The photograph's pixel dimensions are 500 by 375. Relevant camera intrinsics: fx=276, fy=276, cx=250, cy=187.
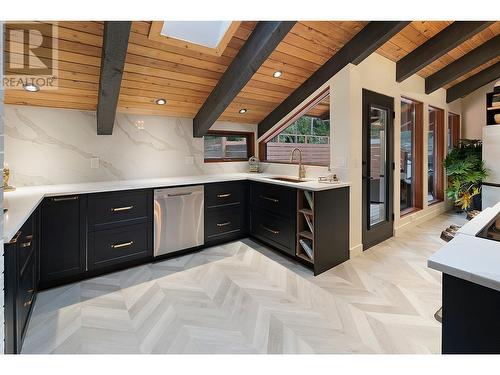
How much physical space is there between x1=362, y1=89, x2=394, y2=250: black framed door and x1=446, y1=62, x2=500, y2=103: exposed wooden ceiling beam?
8.81 ft

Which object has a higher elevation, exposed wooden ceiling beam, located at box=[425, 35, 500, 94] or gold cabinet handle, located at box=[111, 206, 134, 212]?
exposed wooden ceiling beam, located at box=[425, 35, 500, 94]

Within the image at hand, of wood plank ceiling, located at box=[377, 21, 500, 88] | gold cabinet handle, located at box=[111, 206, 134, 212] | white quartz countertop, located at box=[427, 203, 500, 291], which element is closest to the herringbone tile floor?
gold cabinet handle, located at box=[111, 206, 134, 212]

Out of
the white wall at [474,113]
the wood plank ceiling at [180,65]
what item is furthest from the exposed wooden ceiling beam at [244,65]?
the white wall at [474,113]

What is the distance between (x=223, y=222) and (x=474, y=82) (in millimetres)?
5255

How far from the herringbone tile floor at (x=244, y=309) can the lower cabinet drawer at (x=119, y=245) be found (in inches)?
6.4

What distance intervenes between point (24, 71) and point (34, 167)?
95 cm

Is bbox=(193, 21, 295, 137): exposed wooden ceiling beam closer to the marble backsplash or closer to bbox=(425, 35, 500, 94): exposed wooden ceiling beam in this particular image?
the marble backsplash

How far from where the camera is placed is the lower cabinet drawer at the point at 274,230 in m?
3.04

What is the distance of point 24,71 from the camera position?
2340 millimetres

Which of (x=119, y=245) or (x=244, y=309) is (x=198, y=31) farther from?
(x=244, y=309)

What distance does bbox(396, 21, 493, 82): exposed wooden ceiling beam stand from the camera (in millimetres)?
3004

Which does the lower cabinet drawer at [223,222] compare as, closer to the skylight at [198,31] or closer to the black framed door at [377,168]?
the black framed door at [377,168]
